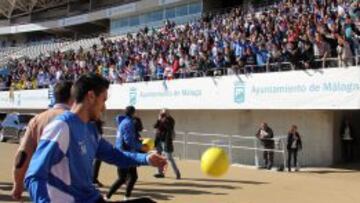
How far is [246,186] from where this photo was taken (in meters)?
14.5

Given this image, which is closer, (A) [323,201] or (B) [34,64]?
(A) [323,201]

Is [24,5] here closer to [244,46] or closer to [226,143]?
[226,143]

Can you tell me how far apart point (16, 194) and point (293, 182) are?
10.3 m

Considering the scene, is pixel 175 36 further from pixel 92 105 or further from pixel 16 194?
pixel 92 105

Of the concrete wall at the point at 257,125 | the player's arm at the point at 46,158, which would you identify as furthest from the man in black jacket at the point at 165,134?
the player's arm at the point at 46,158

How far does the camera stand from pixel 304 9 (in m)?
22.1

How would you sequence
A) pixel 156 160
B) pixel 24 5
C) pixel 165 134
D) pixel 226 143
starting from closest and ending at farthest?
1. pixel 156 160
2. pixel 165 134
3. pixel 226 143
4. pixel 24 5

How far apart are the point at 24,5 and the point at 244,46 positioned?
46.4m

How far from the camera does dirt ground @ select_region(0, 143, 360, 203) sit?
12508mm

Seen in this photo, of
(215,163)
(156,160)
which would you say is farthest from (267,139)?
(156,160)

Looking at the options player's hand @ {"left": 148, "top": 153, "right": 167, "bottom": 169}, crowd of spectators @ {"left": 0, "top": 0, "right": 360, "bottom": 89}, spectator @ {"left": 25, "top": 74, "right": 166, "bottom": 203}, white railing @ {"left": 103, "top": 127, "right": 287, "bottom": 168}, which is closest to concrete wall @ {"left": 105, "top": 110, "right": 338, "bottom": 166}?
white railing @ {"left": 103, "top": 127, "right": 287, "bottom": 168}

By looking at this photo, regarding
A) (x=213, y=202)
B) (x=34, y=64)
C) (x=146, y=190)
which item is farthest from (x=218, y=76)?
(x=34, y=64)

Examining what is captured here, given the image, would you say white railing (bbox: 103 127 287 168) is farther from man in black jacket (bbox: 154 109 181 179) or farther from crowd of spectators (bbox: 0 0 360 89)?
man in black jacket (bbox: 154 109 181 179)

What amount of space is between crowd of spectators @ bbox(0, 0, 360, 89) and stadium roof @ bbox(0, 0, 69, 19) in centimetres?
2718
